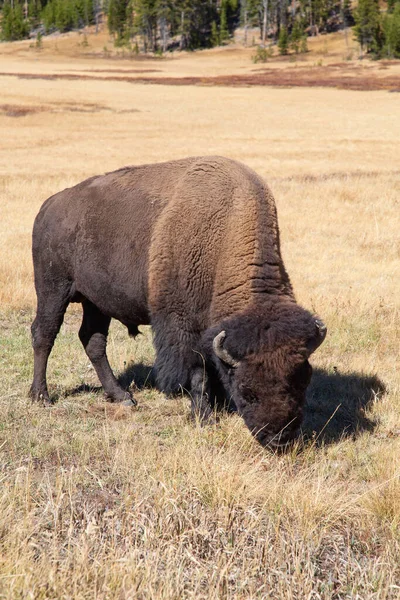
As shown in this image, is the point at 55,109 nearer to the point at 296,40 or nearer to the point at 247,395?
the point at 247,395

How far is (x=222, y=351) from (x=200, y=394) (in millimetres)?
1031

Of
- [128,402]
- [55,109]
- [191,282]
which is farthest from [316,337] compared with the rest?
[55,109]

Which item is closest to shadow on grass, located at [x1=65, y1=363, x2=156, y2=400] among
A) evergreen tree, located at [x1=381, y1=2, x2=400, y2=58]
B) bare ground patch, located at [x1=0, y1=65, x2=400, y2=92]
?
bare ground patch, located at [x1=0, y1=65, x2=400, y2=92]

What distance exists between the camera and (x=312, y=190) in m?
19.8

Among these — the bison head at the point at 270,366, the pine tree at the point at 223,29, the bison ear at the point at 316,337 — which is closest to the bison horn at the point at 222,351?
the bison head at the point at 270,366

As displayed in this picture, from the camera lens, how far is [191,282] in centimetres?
586

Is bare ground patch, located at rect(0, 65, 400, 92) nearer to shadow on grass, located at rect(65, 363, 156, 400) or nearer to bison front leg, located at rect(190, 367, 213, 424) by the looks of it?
shadow on grass, located at rect(65, 363, 156, 400)

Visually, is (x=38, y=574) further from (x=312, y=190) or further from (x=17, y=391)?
(x=312, y=190)

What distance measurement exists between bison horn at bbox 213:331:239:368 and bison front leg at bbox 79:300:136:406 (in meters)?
1.95

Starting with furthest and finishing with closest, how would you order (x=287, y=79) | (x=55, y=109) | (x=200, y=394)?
(x=287, y=79), (x=55, y=109), (x=200, y=394)

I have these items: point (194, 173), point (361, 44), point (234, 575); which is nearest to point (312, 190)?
point (194, 173)

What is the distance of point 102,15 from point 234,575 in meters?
160

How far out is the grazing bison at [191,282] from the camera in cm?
500

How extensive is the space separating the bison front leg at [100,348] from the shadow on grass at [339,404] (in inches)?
69.7
